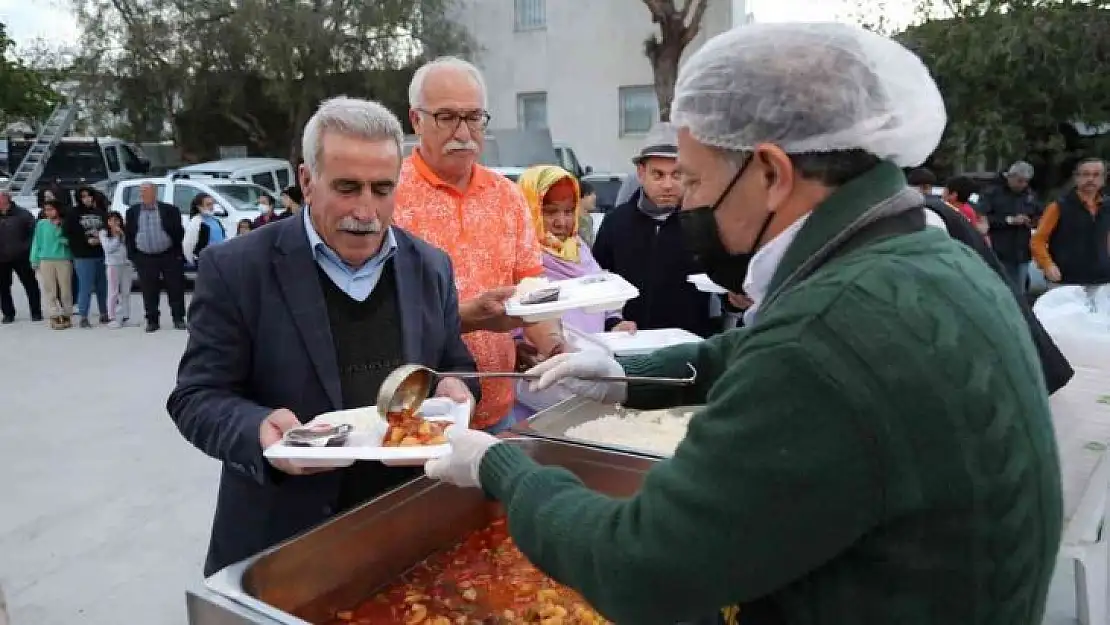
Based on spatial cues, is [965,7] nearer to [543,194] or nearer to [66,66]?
[543,194]

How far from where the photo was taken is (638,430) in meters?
2.37

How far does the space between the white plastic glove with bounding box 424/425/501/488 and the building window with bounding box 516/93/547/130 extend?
700 inches

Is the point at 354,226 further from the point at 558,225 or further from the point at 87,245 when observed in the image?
the point at 87,245

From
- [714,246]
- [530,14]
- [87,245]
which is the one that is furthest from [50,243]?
[530,14]

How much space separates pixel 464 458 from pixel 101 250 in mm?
9078

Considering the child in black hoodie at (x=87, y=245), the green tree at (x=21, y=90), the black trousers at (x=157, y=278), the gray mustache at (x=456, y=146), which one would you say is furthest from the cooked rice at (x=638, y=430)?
the green tree at (x=21, y=90)

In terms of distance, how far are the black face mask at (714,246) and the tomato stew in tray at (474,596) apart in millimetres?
806

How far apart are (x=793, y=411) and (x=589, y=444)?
1.33m

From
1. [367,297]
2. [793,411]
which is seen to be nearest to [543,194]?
[367,297]

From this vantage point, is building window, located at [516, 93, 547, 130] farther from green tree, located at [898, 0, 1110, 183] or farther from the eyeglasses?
the eyeglasses

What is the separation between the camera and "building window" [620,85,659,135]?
57.1ft

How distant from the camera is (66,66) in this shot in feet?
60.6

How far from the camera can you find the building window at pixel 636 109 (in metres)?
17.4

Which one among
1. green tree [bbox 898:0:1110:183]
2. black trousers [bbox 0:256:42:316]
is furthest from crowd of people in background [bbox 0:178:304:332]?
green tree [bbox 898:0:1110:183]
